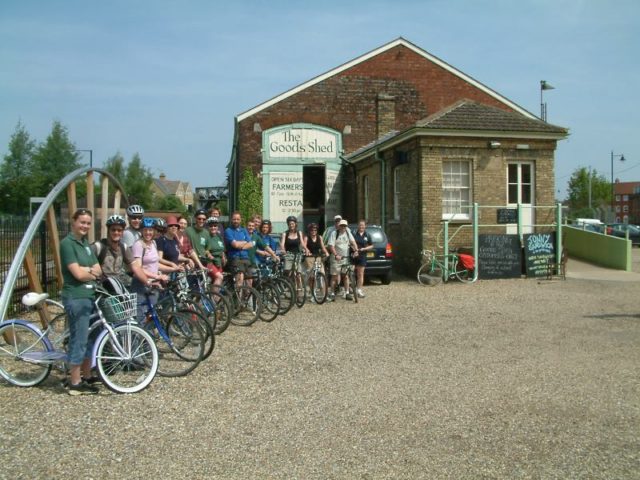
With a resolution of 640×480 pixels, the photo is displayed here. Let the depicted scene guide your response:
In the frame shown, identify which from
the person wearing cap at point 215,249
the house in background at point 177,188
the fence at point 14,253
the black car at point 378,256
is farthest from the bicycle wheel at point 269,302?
the house in background at point 177,188

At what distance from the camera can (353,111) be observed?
88.5ft

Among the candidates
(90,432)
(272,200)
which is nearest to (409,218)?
(272,200)

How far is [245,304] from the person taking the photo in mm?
10570

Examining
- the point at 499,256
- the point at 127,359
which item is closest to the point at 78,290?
the point at 127,359

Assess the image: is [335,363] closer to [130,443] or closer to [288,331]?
[288,331]

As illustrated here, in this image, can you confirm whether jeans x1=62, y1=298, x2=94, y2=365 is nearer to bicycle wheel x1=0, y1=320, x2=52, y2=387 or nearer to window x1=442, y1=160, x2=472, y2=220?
bicycle wheel x1=0, y1=320, x2=52, y2=387

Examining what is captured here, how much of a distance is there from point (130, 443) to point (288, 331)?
507cm

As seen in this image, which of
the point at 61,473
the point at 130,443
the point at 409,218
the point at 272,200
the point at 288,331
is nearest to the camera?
the point at 61,473

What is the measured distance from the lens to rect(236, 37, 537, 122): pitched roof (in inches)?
1032

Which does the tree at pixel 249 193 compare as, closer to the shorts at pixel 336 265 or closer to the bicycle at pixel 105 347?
the shorts at pixel 336 265

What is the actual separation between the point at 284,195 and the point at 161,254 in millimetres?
17684

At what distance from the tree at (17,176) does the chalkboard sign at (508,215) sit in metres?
42.2

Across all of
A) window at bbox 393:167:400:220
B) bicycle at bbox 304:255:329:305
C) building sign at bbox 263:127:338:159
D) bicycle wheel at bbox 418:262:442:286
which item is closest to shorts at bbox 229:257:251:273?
bicycle at bbox 304:255:329:305

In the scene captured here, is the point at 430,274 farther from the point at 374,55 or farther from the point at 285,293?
the point at 374,55
